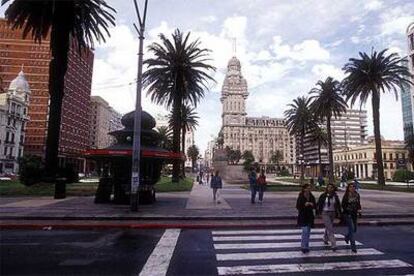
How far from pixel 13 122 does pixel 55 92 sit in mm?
84799

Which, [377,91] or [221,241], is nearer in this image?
[221,241]

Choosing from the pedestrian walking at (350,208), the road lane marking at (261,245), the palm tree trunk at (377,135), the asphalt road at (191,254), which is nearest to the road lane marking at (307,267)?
the asphalt road at (191,254)

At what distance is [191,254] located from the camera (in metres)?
10.0

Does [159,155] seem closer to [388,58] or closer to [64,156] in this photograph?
[388,58]

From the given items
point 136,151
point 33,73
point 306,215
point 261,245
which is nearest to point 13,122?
point 33,73

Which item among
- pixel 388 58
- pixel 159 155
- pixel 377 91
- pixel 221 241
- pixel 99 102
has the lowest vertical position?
pixel 221 241

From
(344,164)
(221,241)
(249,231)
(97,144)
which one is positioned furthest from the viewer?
(97,144)

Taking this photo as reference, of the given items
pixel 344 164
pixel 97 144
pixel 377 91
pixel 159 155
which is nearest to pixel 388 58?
pixel 377 91

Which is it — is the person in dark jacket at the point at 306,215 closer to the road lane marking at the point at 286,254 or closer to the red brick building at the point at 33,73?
the road lane marking at the point at 286,254

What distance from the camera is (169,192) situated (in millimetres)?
32375

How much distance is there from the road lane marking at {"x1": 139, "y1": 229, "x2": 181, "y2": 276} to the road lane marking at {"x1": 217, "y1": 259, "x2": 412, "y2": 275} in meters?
1.25

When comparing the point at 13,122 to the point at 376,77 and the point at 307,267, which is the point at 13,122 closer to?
the point at 376,77

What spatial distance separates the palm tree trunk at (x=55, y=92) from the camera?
84.5 feet

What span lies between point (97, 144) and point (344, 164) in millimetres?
99307
